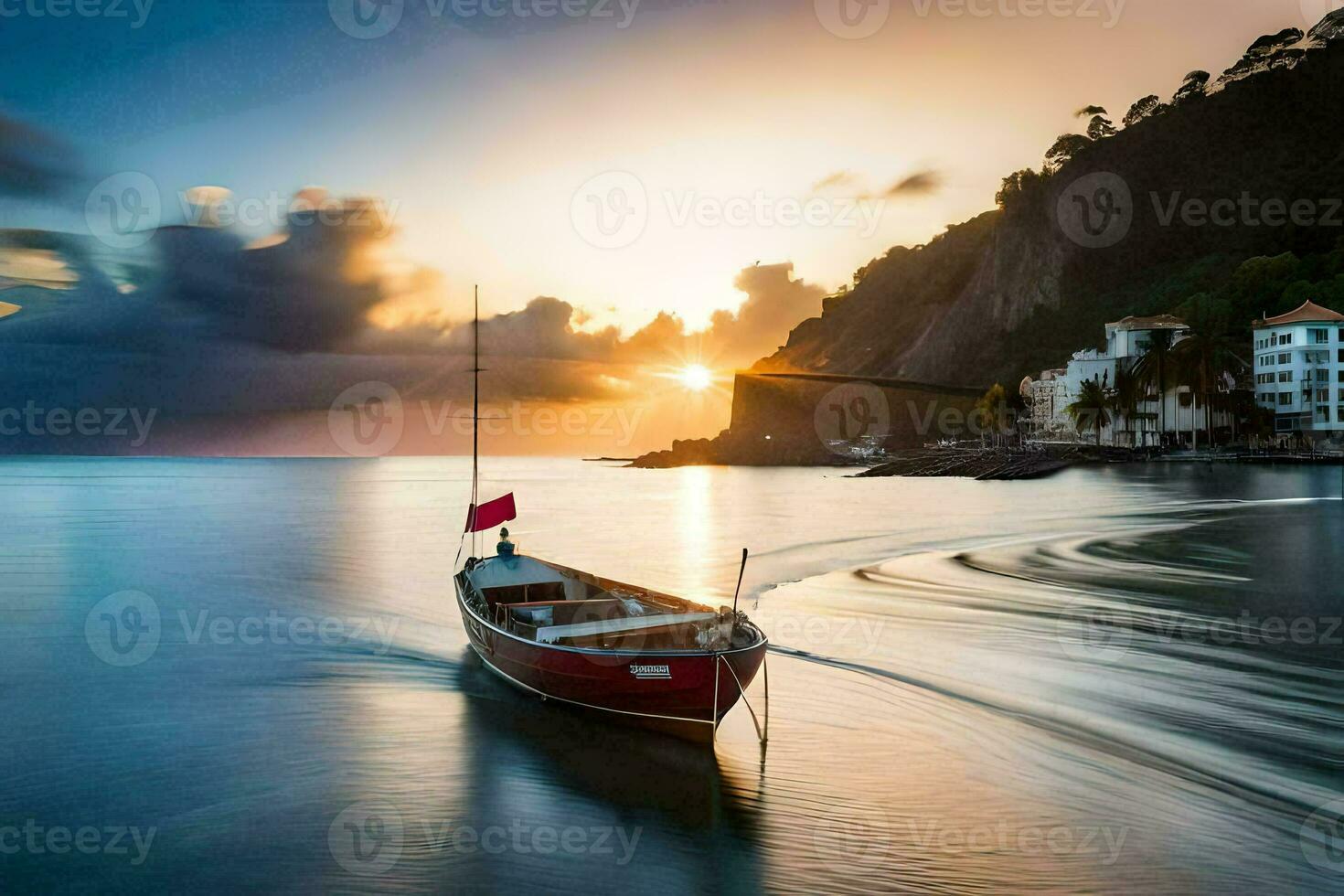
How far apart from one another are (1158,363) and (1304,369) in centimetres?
1244

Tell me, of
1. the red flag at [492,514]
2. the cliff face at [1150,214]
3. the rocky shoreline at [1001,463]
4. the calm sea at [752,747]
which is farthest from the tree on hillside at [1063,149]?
the red flag at [492,514]

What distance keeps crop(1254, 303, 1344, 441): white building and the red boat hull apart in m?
92.5

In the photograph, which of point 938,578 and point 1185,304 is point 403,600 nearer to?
point 938,578

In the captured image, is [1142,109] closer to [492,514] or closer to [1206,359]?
[1206,359]

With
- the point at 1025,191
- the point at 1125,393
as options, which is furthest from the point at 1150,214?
the point at 1125,393

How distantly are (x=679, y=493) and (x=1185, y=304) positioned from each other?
66.0 m

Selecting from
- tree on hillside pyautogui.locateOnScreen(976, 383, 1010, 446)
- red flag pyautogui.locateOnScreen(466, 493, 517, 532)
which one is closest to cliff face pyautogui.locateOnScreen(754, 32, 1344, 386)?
tree on hillside pyautogui.locateOnScreen(976, 383, 1010, 446)

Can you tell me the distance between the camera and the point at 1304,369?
8262cm

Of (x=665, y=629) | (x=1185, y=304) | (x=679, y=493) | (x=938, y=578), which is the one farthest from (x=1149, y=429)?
(x=665, y=629)

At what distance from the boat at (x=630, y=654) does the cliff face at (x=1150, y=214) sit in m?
119

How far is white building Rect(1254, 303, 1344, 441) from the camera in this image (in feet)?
268

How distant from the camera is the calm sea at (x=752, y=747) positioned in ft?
31.6

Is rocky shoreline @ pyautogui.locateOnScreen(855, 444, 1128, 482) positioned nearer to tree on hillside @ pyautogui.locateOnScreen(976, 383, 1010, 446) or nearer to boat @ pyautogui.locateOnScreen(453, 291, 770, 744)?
tree on hillside @ pyautogui.locateOnScreen(976, 383, 1010, 446)

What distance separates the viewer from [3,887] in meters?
9.50
